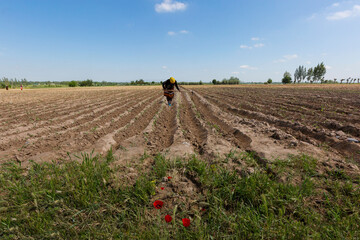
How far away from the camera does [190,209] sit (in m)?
1.92

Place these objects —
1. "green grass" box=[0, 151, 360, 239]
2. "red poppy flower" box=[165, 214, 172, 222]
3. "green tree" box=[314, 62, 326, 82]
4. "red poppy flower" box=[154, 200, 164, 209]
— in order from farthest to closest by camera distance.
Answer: "green tree" box=[314, 62, 326, 82] < "red poppy flower" box=[154, 200, 164, 209] < "red poppy flower" box=[165, 214, 172, 222] < "green grass" box=[0, 151, 360, 239]

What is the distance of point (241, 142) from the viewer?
4641mm

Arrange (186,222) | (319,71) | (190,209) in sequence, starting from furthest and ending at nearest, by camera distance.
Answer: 1. (319,71)
2. (190,209)
3. (186,222)

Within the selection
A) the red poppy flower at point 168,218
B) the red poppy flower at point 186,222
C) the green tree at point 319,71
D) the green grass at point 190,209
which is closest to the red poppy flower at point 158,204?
the green grass at point 190,209

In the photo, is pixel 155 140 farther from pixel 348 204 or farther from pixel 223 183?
pixel 348 204

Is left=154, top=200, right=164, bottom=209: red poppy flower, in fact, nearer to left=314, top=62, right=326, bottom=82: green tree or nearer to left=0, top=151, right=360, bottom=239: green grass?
left=0, top=151, right=360, bottom=239: green grass

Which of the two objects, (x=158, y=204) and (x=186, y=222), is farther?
(x=158, y=204)

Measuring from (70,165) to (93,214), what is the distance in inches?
49.7

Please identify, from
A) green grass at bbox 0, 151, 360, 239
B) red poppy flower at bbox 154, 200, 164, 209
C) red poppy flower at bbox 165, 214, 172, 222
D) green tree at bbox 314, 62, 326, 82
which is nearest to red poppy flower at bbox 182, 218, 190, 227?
green grass at bbox 0, 151, 360, 239

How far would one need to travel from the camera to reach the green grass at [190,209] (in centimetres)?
156

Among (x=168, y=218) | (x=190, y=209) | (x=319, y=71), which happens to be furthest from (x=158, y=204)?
(x=319, y=71)

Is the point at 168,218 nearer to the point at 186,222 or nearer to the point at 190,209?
the point at 186,222

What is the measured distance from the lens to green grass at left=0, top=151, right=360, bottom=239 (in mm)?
1563

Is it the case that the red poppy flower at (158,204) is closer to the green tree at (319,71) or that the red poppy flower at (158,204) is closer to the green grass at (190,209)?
the green grass at (190,209)
